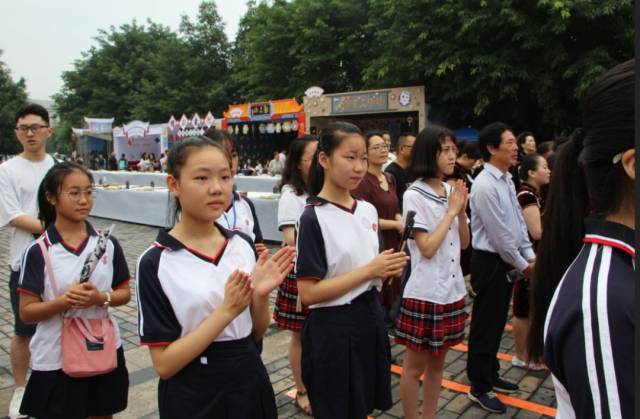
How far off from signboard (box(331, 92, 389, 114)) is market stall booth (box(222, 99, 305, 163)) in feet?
5.38

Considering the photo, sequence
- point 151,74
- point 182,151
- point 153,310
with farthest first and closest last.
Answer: point 151,74
point 182,151
point 153,310

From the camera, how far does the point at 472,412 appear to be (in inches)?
127

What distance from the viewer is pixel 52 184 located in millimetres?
2486

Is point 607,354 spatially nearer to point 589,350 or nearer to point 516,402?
point 589,350

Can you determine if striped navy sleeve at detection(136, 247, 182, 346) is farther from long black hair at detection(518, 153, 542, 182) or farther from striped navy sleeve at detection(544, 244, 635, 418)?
long black hair at detection(518, 153, 542, 182)

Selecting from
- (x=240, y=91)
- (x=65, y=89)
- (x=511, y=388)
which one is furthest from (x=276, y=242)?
(x=65, y=89)

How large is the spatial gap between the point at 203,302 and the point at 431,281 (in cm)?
158

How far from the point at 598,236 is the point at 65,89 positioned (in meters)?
46.5

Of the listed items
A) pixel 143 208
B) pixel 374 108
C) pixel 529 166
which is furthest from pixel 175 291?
pixel 374 108

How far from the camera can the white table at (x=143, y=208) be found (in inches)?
350

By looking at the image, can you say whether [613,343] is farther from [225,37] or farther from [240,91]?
[225,37]

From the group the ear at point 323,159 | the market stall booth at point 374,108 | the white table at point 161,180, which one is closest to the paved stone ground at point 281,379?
the ear at point 323,159

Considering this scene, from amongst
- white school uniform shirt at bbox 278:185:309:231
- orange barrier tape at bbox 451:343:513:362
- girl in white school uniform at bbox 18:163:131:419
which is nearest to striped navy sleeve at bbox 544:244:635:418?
girl in white school uniform at bbox 18:163:131:419

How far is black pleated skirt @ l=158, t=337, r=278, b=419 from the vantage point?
1.63 metres
